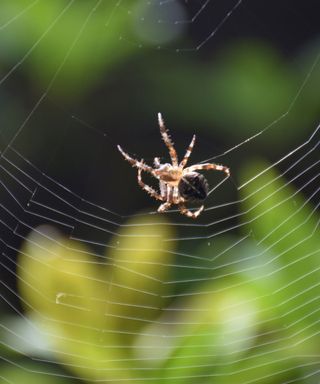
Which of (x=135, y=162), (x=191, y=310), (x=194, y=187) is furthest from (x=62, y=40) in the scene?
(x=191, y=310)

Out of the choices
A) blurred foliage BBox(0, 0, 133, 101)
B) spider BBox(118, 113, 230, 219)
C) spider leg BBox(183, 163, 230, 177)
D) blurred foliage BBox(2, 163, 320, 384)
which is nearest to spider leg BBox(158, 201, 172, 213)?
spider BBox(118, 113, 230, 219)

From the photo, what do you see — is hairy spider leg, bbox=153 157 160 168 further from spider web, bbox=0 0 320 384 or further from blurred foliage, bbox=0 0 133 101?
blurred foliage, bbox=0 0 133 101

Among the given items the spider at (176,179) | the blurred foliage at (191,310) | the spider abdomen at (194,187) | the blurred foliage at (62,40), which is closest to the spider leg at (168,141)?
the spider at (176,179)

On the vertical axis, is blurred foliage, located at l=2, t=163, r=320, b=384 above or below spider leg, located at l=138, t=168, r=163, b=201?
below

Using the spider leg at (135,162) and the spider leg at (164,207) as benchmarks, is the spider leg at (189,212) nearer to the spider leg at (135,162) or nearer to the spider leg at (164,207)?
the spider leg at (164,207)

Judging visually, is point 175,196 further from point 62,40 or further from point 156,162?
point 62,40

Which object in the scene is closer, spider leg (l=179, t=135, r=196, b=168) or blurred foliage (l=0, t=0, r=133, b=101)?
blurred foliage (l=0, t=0, r=133, b=101)

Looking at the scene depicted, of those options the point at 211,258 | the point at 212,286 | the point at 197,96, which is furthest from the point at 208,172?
the point at 212,286
